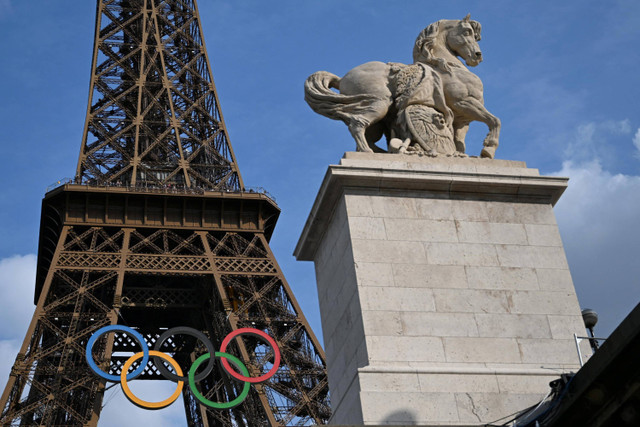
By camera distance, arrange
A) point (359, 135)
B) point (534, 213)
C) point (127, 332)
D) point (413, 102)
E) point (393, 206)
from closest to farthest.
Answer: point (393, 206), point (534, 213), point (359, 135), point (413, 102), point (127, 332)

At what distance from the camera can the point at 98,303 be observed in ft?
176

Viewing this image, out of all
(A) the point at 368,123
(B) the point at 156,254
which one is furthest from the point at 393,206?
(B) the point at 156,254

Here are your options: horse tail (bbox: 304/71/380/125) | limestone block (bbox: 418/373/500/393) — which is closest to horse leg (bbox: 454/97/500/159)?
horse tail (bbox: 304/71/380/125)

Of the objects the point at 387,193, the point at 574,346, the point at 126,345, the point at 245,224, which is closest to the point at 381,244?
the point at 387,193

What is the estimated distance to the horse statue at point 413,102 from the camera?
1641cm

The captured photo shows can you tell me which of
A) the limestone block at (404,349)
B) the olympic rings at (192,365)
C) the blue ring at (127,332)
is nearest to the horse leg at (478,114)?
the limestone block at (404,349)

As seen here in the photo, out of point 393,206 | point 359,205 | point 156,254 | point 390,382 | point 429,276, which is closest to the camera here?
point 390,382

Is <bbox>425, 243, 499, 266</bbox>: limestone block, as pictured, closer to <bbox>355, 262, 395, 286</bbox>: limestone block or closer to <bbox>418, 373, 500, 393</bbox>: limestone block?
<bbox>355, 262, 395, 286</bbox>: limestone block

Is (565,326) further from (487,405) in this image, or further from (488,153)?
(488,153)

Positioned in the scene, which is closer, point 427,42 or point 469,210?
point 469,210

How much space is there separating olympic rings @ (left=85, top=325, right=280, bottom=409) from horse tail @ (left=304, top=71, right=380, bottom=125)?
22.2 feet

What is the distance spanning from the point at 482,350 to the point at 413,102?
438 cm

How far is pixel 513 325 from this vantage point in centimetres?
1441

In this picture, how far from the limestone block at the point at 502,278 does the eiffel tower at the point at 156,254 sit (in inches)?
1370
